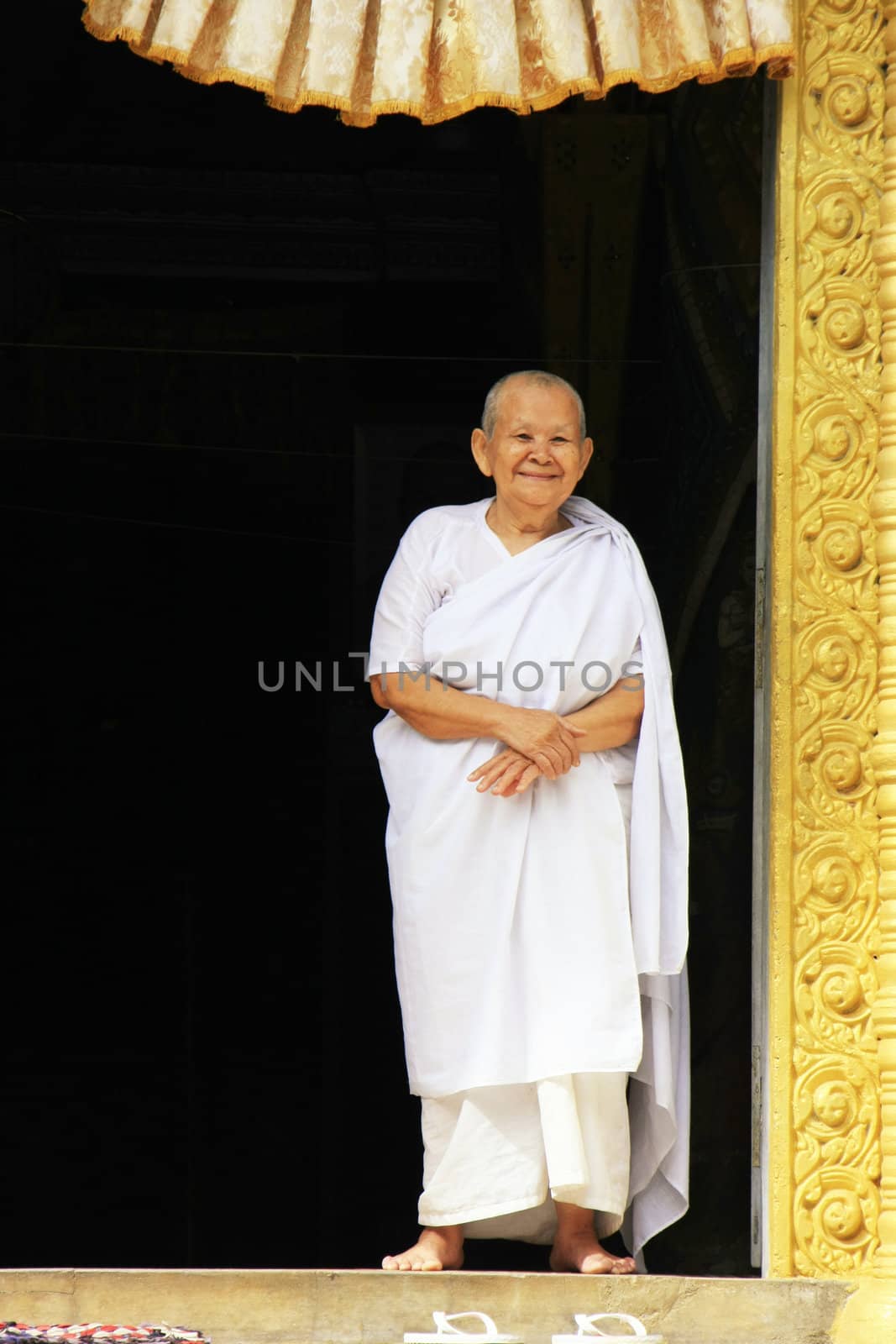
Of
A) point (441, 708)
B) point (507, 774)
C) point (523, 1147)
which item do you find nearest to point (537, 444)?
point (441, 708)

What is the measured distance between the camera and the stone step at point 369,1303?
3781mm

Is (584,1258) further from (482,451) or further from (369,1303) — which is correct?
(482,451)

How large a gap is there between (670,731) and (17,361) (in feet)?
9.54

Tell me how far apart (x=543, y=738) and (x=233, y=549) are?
258 cm

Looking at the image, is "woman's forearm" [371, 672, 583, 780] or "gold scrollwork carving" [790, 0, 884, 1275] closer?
"gold scrollwork carving" [790, 0, 884, 1275]

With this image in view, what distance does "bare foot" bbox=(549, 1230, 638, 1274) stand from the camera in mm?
4008

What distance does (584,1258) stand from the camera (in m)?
4.05

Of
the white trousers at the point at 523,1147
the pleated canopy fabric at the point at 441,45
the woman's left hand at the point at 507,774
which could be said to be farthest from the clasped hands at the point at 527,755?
the pleated canopy fabric at the point at 441,45

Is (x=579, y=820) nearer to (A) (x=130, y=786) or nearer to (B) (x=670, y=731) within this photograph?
(B) (x=670, y=731)

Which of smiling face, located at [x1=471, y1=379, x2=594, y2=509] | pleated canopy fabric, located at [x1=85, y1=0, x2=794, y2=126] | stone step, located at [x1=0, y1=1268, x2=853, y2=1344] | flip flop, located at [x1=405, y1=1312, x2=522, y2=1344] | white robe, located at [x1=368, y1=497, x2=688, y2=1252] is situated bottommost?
stone step, located at [x1=0, y1=1268, x2=853, y2=1344]

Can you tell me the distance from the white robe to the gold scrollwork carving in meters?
0.31

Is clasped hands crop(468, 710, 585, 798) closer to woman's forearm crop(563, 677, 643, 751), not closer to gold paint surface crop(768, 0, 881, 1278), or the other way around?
woman's forearm crop(563, 677, 643, 751)

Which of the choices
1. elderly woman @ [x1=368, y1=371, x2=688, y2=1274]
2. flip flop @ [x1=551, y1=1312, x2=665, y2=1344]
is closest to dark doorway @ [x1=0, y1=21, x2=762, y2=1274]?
elderly woman @ [x1=368, y1=371, x2=688, y2=1274]

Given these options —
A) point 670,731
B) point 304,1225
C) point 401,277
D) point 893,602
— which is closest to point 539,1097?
point 670,731
